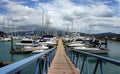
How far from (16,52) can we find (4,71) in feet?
162

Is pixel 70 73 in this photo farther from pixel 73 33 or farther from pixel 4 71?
pixel 73 33

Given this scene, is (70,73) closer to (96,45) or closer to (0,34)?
(96,45)

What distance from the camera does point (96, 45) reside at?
212ft

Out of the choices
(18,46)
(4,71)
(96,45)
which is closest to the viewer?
(4,71)

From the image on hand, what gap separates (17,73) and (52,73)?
7916 millimetres

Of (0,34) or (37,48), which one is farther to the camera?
(0,34)

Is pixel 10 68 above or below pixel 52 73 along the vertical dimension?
above

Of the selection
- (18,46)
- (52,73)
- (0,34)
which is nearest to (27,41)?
(18,46)

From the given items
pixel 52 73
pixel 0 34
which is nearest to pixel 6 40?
pixel 0 34

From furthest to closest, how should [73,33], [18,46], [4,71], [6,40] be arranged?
[6,40] < [73,33] < [18,46] < [4,71]

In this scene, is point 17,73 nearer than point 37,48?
Yes

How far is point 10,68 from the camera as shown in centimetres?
271

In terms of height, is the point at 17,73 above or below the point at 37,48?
above

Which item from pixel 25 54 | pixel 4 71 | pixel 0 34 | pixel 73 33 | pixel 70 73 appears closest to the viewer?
pixel 4 71
